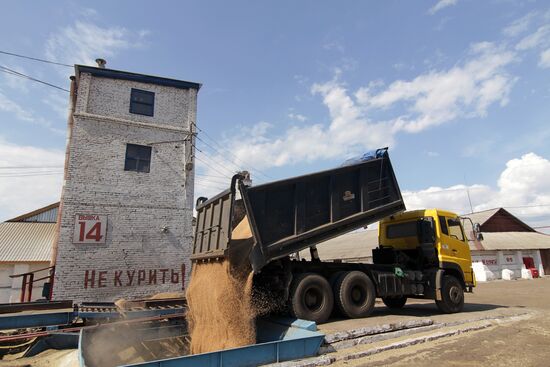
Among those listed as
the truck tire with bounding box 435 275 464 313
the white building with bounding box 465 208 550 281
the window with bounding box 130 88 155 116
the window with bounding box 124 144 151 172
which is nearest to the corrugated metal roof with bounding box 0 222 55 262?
the window with bounding box 124 144 151 172

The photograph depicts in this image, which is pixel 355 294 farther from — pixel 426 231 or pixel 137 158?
pixel 137 158

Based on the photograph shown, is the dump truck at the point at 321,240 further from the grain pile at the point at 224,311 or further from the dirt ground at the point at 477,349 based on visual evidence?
the dirt ground at the point at 477,349

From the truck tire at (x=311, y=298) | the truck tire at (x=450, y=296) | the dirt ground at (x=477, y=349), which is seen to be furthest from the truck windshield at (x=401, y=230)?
the truck tire at (x=311, y=298)

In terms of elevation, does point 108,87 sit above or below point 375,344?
above

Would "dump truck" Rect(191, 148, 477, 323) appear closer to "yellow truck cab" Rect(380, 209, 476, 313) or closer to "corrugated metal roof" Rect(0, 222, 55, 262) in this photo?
"yellow truck cab" Rect(380, 209, 476, 313)

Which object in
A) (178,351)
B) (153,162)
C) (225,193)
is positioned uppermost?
(153,162)

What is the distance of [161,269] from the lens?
601 inches

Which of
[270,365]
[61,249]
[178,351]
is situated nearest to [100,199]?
[61,249]

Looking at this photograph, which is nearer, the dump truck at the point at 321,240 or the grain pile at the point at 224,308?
the grain pile at the point at 224,308

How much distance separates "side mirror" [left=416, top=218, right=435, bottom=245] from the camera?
1027cm

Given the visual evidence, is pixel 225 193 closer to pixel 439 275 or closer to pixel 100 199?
pixel 439 275

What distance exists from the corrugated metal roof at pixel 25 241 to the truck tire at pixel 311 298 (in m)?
18.0

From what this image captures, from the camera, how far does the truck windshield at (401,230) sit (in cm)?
1076

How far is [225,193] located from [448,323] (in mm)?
5963
